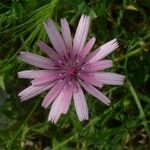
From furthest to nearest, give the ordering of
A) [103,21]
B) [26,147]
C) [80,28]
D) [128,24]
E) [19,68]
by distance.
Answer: [26,147], [128,24], [103,21], [19,68], [80,28]

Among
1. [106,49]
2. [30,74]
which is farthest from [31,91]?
[106,49]

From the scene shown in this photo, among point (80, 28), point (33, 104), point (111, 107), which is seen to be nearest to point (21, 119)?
point (33, 104)

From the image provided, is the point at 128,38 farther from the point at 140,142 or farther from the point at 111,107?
the point at 140,142

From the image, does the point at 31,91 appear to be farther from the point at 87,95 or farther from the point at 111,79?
the point at 87,95

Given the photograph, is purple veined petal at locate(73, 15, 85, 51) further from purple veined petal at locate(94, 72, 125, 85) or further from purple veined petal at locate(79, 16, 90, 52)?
purple veined petal at locate(94, 72, 125, 85)

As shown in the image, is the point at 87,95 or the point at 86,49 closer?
the point at 86,49

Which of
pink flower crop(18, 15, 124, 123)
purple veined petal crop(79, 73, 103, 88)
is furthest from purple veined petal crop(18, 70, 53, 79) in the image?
purple veined petal crop(79, 73, 103, 88)

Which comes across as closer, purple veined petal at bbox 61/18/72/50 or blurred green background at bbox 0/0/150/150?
purple veined petal at bbox 61/18/72/50
